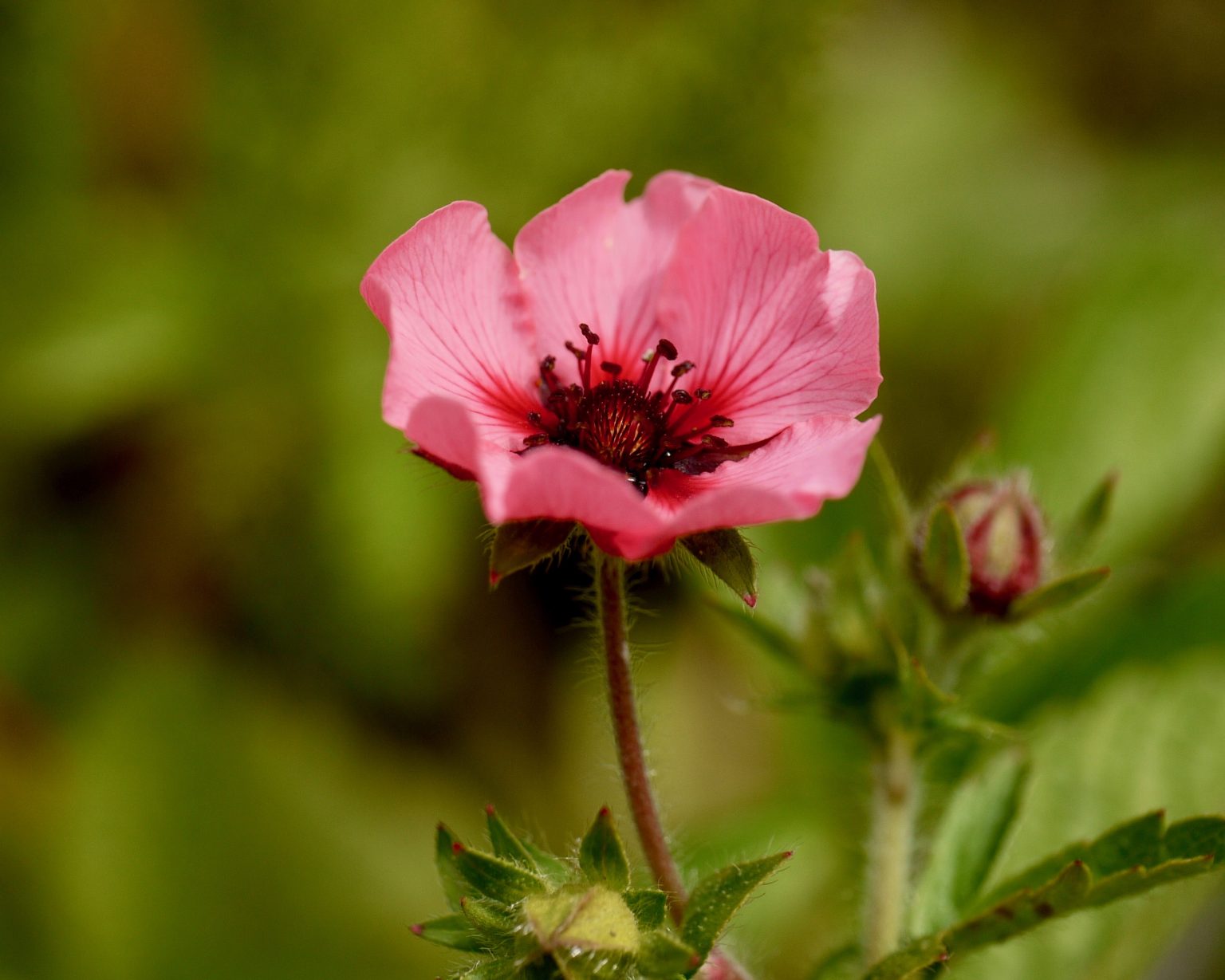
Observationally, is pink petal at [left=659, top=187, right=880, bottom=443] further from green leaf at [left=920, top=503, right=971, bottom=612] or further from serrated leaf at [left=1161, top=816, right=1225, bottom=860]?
serrated leaf at [left=1161, top=816, right=1225, bottom=860]

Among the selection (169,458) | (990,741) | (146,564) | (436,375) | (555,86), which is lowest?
(990,741)

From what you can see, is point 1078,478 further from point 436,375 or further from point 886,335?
point 436,375

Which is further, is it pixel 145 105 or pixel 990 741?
pixel 145 105

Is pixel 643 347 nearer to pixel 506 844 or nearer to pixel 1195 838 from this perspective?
pixel 506 844

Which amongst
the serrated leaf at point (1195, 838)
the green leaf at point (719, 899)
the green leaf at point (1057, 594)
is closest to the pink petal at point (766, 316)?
the green leaf at point (1057, 594)

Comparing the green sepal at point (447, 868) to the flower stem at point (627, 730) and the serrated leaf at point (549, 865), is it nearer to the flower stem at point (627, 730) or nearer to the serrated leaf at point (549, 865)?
the serrated leaf at point (549, 865)

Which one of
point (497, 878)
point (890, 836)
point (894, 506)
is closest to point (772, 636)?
point (894, 506)

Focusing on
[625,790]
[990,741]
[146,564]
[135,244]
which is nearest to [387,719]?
[146,564]
